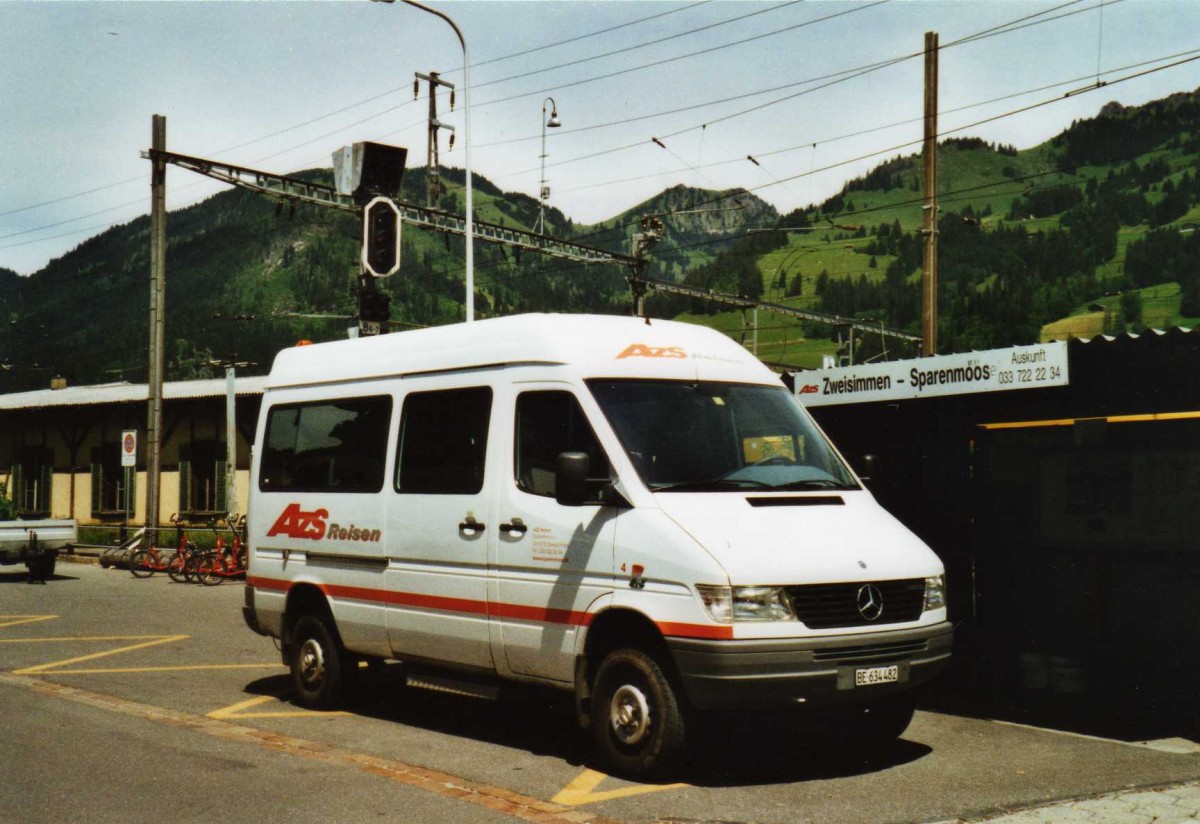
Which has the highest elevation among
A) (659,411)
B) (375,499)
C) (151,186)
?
(151,186)

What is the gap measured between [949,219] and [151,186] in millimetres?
136846

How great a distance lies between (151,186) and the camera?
2705 cm

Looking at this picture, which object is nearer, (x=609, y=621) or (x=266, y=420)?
(x=609, y=621)

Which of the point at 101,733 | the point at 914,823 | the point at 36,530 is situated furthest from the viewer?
the point at 36,530

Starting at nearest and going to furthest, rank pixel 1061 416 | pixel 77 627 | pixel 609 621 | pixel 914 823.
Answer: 1. pixel 914 823
2. pixel 609 621
3. pixel 1061 416
4. pixel 77 627

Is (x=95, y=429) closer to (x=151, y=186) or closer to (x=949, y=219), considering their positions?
(x=151, y=186)

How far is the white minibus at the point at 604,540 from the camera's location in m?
6.87

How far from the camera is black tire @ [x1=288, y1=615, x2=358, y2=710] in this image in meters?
9.58

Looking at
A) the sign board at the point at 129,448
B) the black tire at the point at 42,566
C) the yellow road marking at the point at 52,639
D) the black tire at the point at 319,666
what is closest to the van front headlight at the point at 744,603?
the black tire at the point at 319,666

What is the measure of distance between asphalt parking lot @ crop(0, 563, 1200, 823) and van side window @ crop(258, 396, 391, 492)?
175 cm

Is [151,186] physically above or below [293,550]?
above

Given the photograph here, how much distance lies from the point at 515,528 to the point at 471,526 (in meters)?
0.44

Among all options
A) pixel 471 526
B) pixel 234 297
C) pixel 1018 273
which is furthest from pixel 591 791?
pixel 234 297

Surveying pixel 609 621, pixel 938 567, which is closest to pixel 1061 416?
pixel 938 567
